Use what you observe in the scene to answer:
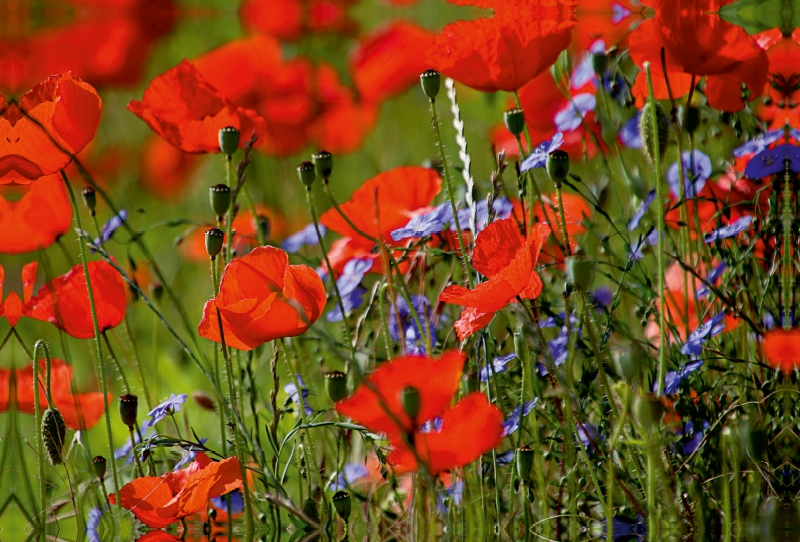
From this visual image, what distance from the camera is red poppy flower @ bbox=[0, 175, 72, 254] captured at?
1.12 metres

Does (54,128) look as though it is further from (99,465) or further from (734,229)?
(734,229)

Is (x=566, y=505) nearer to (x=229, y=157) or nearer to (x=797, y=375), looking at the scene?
(x=797, y=375)

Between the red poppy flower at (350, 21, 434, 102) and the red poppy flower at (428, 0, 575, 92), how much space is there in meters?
1.19

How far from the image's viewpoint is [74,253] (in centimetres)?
236

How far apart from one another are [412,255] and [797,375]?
0.47 meters

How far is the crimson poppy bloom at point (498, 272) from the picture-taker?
783 mm

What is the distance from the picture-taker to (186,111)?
3.64 ft

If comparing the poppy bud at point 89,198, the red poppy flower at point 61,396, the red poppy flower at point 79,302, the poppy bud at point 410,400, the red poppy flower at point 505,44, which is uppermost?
the red poppy flower at point 505,44

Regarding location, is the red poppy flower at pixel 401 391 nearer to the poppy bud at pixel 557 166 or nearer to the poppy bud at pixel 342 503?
the poppy bud at pixel 342 503

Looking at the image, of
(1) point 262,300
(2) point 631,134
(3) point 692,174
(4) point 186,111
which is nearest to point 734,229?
(3) point 692,174

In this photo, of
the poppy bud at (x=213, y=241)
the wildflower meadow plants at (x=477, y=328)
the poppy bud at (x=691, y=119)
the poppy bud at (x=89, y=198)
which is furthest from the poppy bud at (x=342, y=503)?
the poppy bud at (x=691, y=119)

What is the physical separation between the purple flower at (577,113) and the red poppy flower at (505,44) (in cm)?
22

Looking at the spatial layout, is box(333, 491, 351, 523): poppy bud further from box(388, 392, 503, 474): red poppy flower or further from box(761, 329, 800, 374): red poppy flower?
box(761, 329, 800, 374): red poppy flower

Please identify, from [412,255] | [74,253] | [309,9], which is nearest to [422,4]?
[309,9]
